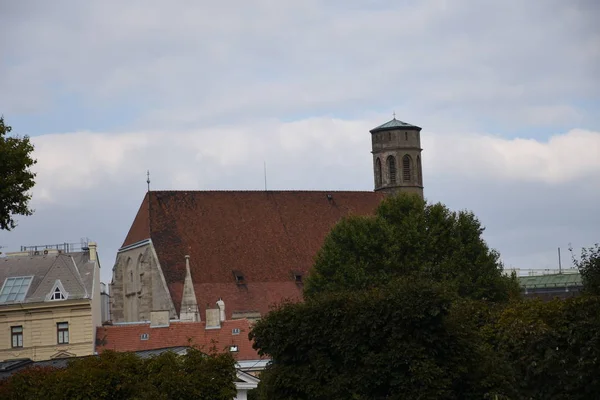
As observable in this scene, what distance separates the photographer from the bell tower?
107 m

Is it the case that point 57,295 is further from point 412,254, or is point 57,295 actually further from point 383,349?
point 383,349

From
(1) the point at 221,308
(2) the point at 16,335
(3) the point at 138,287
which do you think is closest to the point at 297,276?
(1) the point at 221,308

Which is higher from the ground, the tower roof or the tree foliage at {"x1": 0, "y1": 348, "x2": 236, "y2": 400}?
the tower roof

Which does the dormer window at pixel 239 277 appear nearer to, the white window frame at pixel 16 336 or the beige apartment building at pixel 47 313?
the beige apartment building at pixel 47 313

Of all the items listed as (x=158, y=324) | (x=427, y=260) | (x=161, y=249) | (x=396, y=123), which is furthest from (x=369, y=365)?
(x=396, y=123)

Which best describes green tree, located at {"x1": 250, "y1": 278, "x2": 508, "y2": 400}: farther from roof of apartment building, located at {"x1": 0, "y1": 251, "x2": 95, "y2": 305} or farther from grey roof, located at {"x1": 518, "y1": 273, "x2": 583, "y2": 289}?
grey roof, located at {"x1": 518, "y1": 273, "x2": 583, "y2": 289}

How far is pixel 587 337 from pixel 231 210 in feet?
227

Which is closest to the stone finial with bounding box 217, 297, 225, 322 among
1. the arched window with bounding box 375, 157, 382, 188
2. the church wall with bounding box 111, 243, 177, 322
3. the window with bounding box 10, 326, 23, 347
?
the church wall with bounding box 111, 243, 177, 322

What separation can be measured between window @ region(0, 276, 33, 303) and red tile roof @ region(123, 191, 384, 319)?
1336 centimetres

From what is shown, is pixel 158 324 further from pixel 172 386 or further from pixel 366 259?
pixel 172 386

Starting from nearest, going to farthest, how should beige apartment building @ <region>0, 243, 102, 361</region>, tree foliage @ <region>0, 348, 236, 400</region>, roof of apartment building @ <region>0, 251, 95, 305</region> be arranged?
tree foliage @ <region>0, 348, 236, 400</region>, beige apartment building @ <region>0, 243, 102, 361</region>, roof of apartment building @ <region>0, 251, 95, 305</region>

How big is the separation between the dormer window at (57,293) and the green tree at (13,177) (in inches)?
1321

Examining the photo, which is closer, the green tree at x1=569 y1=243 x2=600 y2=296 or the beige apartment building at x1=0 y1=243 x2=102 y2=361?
the green tree at x1=569 y1=243 x2=600 y2=296

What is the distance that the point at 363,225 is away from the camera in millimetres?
78188
